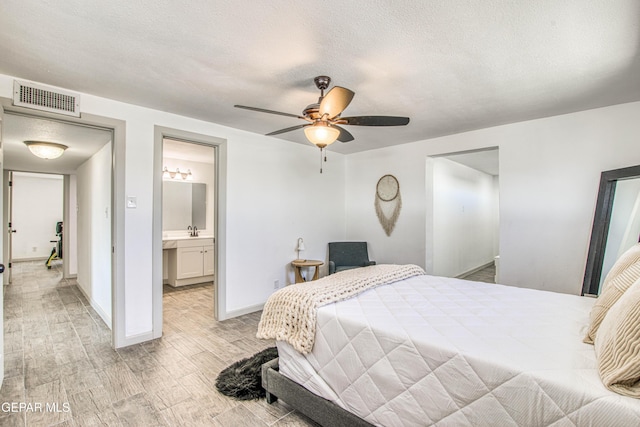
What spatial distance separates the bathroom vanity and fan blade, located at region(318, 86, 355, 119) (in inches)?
159

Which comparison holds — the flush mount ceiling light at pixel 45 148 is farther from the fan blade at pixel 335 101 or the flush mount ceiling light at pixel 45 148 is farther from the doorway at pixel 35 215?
the doorway at pixel 35 215

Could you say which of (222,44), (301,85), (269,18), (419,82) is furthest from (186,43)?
(419,82)

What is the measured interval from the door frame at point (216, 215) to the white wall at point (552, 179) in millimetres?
2908

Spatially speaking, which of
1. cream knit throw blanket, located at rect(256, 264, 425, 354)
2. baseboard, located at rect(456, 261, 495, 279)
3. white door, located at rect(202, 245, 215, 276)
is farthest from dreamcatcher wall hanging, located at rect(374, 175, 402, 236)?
white door, located at rect(202, 245, 215, 276)

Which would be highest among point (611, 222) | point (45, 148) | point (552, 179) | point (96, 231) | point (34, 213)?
point (45, 148)

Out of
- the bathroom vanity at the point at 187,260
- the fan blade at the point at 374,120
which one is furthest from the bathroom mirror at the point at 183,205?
the fan blade at the point at 374,120

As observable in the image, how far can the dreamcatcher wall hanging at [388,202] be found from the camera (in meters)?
4.76

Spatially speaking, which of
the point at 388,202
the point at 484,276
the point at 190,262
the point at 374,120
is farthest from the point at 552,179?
the point at 190,262

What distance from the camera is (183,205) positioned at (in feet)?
19.9

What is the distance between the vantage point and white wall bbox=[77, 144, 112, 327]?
378 cm

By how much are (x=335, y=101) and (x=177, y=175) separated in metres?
4.79

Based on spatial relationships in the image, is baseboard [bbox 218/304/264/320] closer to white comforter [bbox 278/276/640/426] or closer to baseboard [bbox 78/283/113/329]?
baseboard [bbox 78/283/113/329]

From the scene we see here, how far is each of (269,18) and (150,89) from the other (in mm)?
1519

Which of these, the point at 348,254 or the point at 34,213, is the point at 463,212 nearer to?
the point at 348,254
